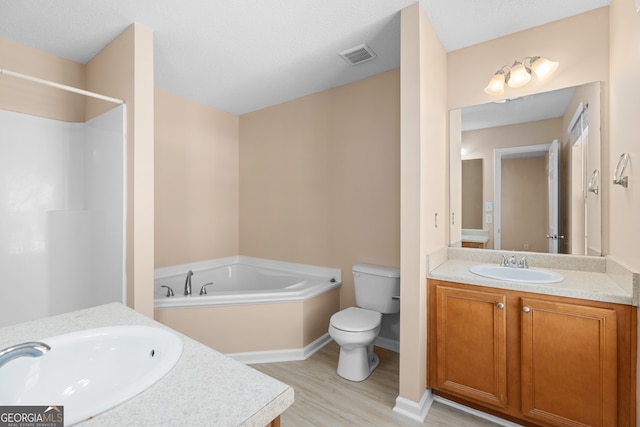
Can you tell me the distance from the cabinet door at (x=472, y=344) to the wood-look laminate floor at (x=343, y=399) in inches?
7.6

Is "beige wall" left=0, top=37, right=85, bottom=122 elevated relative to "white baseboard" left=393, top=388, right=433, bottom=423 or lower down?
elevated

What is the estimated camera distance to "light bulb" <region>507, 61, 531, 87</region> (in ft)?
6.70

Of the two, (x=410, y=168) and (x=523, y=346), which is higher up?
(x=410, y=168)

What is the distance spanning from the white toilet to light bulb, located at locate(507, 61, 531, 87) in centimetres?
164

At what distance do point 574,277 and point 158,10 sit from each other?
3.03 meters

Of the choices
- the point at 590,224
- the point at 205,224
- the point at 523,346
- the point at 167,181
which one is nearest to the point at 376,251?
the point at 523,346

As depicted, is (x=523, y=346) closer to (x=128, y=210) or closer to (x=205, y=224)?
(x=128, y=210)

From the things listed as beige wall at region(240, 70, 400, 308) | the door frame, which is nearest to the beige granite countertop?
the door frame

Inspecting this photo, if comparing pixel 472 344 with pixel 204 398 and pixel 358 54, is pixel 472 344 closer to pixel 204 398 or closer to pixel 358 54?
pixel 204 398

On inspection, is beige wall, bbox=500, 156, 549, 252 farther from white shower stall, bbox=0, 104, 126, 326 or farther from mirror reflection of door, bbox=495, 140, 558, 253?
white shower stall, bbox=0, 104, 126, 326

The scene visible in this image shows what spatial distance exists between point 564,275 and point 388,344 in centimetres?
151

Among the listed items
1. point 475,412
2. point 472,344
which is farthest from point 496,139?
point 475,412

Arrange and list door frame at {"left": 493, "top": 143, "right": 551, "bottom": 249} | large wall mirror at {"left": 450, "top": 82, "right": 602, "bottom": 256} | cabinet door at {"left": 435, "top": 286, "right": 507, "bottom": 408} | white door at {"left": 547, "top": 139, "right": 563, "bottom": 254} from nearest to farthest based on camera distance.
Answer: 1. cabinet door at {"left": 435, "top": 286, "right": 507, "bottom": 408}
2. large wall mirror at {"left": 450, "top": 82, "right": 602, "bottom": 256}
3. white door at {"left": 547, "top": 139, "right": 563, "bottom": 254}
4. door frame at {"left": 493, "top": 143, "right": 551, "bottom": 249}

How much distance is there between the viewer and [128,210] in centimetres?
210
